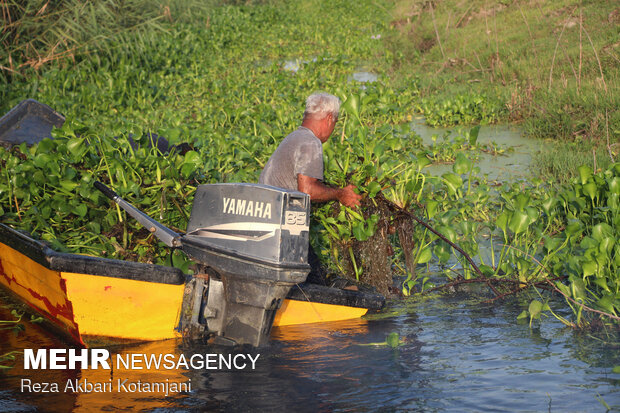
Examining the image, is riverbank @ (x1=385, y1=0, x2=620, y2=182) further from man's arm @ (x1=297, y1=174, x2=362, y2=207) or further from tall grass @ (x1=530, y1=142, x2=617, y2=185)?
man's arm @ (x1=297, y1=174, x2=362, y2=207)

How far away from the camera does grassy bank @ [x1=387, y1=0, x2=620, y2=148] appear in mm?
8148

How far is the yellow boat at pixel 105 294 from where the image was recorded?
3.93 metres

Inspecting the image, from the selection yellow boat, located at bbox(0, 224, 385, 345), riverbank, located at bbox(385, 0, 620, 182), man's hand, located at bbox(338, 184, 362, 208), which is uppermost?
riverbank, located at bbox(385, 0, 620, 182)

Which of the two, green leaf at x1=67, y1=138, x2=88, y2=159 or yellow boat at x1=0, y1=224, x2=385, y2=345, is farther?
green leaf at x1=67, y1=138, x2=88, y2=159

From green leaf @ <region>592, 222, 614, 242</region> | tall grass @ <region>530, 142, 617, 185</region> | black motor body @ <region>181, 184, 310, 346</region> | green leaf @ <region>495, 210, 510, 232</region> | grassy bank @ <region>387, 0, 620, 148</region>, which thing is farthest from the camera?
grassy bank @ <region>387, 0, 620, 148</region>

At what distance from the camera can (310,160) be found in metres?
4.57

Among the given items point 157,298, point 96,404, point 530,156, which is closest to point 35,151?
point 157,298

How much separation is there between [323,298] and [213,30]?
49.9 feet

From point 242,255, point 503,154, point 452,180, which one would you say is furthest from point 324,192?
point 503,154

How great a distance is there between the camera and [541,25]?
12.3 metres

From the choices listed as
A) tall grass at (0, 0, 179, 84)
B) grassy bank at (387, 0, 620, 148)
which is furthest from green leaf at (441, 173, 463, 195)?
tall grass at (0, 0, 179, 84)

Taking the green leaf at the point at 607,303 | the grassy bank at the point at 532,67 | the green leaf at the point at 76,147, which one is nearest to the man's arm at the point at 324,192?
the green leaf at the point at 76,147

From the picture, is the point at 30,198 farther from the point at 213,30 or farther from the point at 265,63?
the point at 213,30

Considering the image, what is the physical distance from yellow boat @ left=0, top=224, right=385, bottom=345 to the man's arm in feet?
1.92
